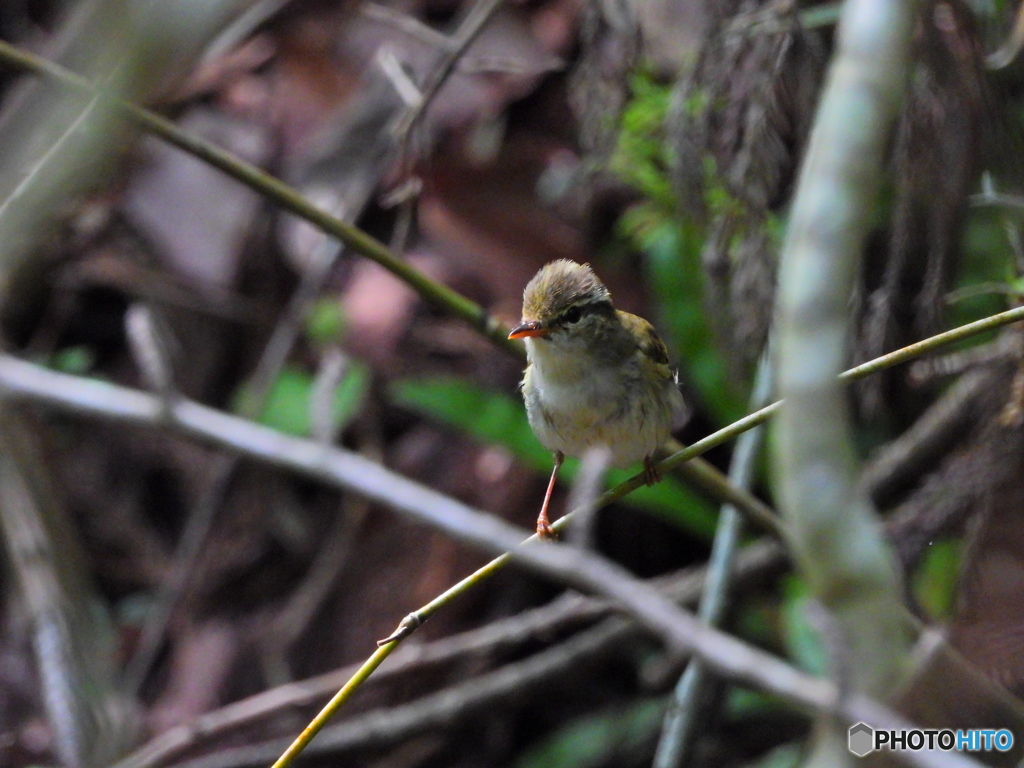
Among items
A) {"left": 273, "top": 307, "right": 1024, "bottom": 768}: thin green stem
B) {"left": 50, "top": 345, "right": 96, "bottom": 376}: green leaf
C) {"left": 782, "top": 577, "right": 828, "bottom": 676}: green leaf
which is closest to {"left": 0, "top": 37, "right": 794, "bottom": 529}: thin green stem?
{"left": 273, "top": 307, "right": 1024, "bottom": 768}: thin green stem

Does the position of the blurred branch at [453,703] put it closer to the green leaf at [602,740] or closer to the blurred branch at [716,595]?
the green leaf at [602,740]

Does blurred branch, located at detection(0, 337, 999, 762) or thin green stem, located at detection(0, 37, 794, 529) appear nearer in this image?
blurred branch, located at detection(0, 337, 999, 762)

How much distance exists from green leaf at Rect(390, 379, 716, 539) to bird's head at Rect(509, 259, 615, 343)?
1.54 m

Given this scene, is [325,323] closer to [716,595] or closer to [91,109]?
[716,595]

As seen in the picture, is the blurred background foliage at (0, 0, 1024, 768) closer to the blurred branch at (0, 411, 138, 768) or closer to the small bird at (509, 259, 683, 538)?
the blurred branch at (0, 411, 138, 768)

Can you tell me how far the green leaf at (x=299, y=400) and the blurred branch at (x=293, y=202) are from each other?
2468mm

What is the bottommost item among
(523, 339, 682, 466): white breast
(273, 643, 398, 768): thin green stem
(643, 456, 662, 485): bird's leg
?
(273, 643, 398, 768): thin green stem

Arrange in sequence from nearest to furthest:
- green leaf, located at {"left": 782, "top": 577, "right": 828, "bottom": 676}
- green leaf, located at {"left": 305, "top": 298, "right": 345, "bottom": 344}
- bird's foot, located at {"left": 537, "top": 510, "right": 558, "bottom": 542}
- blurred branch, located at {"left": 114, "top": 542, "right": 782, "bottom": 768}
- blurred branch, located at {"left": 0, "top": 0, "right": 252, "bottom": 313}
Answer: blurred branch, located at {"left": 0, "top": 0, "right": 252, "bottom": 313}
bird's foot, located at {"left": 537, "top": 510, "right": 558, "bottom": 542}
blurred branch, located at {"left": 114, "top": 542, "right": 782, "bottom": 768}
green leaf, located at {"left": 782, "top": 577, "right": 828, "bottom": 676}
green leaf, located at {"left": 305, "top": 298, "right": 345, "bottom": 344}

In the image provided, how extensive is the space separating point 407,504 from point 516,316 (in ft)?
8.97

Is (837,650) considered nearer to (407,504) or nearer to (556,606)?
(407,504)

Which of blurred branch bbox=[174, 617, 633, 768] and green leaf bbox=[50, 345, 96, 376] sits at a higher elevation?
green leaf bbox=[50, 345, 96, 376]

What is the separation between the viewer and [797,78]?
352 cm

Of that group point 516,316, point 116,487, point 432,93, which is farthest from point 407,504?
point 116,487

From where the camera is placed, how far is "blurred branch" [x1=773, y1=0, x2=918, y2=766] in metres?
1.19
